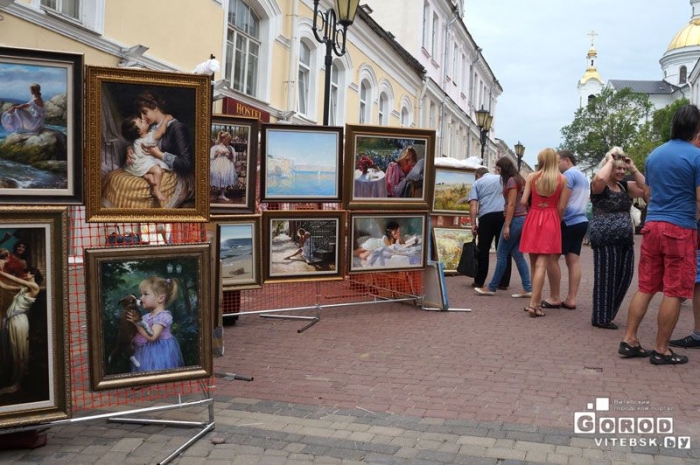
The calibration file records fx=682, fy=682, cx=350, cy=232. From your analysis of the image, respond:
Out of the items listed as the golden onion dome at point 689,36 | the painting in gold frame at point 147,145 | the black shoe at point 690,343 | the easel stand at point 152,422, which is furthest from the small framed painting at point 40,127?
the golden onion dome at point 689,36

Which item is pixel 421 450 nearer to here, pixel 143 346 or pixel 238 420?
pixel 238 420

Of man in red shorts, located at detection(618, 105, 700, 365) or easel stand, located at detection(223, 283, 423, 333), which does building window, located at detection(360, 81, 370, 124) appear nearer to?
easel stand, located at detection(223, 283, 423, 333)

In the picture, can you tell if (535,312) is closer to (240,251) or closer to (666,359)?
(666,359)

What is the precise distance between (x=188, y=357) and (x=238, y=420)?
50 cm

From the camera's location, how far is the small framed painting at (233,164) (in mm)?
6520

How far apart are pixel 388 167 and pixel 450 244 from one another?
3.76 metres

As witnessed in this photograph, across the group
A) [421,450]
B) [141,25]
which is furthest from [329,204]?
[141,25]

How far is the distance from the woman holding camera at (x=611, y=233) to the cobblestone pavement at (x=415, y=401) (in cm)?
44

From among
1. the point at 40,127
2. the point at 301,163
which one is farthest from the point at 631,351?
the point at 40,127

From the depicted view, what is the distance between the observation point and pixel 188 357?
156 inches

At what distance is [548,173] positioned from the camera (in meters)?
7.61

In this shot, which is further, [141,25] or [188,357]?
[141,25]

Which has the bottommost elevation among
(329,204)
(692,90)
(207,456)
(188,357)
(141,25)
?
(207,456)

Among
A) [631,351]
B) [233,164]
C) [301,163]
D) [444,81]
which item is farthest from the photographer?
[444,81]
